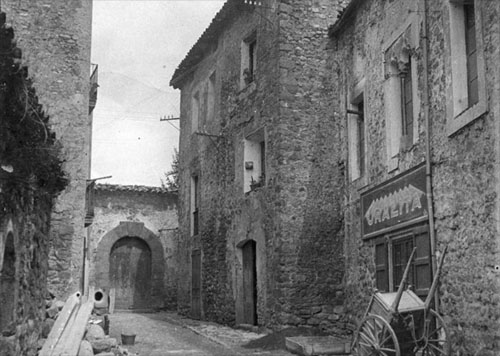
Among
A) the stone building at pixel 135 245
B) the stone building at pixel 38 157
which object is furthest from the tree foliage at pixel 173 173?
the stone building at pixel 38 157

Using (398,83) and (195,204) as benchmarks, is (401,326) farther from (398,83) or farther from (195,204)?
(195,204)

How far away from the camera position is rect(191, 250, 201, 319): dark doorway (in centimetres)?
1727

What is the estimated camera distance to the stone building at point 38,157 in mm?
5855

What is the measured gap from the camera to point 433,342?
7578 millimetres

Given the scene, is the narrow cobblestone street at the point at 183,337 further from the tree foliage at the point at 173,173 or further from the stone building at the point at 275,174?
the tree foliage at the point at 173,173

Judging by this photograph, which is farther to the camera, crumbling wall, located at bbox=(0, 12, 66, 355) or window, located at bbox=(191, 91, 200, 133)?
window, located at bbox=(191, 91, 200, 133)

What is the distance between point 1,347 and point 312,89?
28.2 feet

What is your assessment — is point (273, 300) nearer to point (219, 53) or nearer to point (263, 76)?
point (263, 76)

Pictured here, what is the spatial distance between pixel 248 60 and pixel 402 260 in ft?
23.4

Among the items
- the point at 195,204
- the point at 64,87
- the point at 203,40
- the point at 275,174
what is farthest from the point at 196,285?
the point at 64,87

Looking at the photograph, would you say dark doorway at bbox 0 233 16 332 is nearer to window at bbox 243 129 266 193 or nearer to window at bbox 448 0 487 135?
window at bbox 448 0 487 135

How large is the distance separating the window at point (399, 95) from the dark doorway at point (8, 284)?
580 centimetres

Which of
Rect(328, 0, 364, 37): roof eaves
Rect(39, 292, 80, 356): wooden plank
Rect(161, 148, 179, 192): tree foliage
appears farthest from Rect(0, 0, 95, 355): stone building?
Rect(161, 148, 179, 192): tree foliage

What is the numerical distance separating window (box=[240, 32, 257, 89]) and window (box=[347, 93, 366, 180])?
11.0ft
